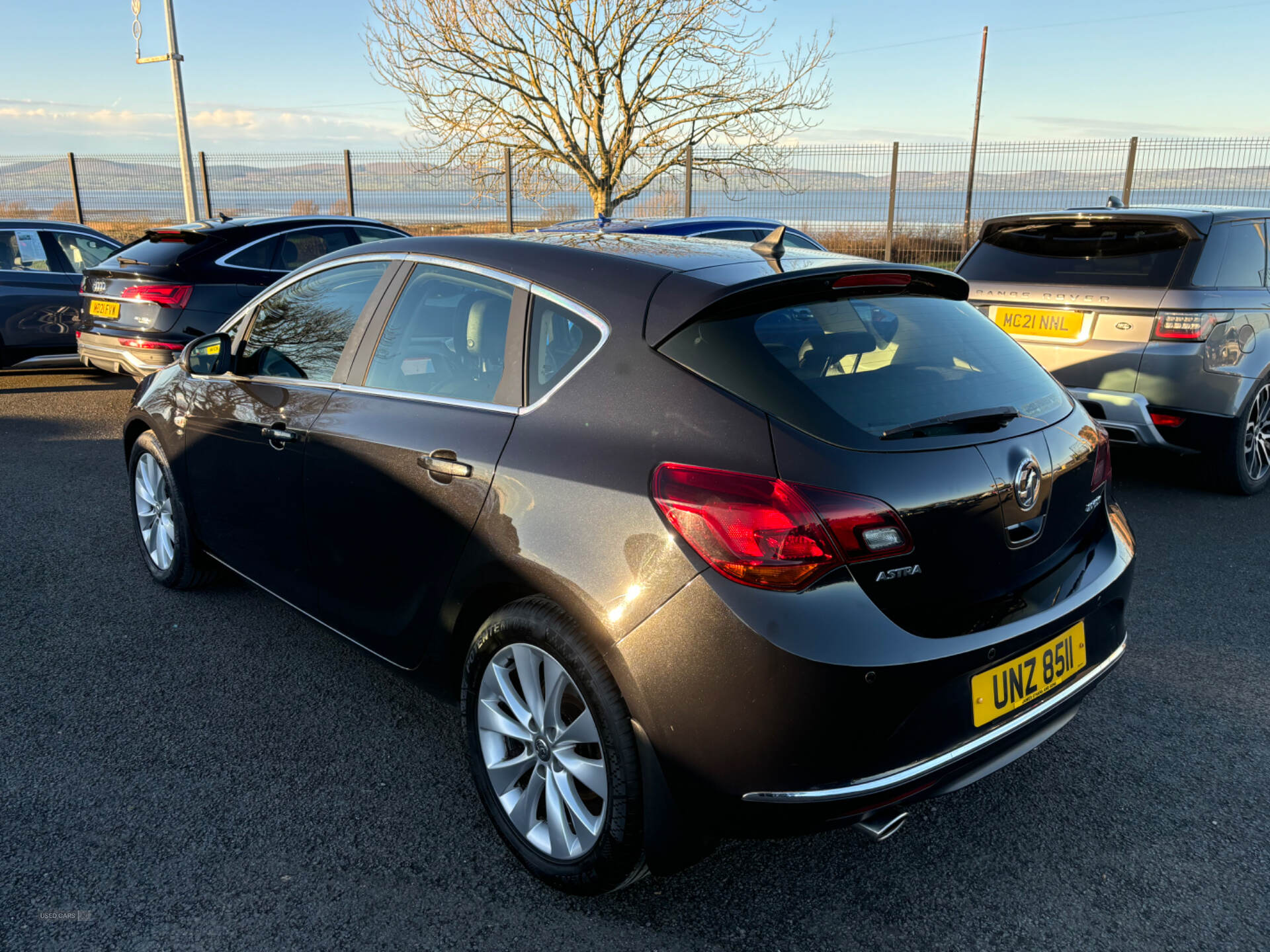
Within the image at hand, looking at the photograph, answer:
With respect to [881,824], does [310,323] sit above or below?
above

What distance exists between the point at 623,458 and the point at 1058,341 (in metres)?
4.46

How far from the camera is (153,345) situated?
7.29 meters

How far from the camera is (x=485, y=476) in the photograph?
Answer: 7.81 feet

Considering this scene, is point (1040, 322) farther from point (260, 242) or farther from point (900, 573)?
point (260, 242)

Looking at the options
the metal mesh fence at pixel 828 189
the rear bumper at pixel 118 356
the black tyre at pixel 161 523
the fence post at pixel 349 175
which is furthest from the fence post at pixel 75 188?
the black tyre at pixel 161 523

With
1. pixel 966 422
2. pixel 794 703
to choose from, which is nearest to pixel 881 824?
pixel 794 703

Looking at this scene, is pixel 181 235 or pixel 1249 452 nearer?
pixel 1249 452

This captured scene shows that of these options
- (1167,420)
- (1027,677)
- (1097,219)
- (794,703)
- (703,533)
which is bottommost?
(1167,420)

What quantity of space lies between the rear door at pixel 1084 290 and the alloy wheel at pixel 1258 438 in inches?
37.5

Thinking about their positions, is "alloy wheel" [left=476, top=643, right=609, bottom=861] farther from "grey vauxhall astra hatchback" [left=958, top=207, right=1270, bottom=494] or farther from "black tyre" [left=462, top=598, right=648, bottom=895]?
"grey vauxhall astra hatchback" [left=958, top=207, right=1270, bottom=494]

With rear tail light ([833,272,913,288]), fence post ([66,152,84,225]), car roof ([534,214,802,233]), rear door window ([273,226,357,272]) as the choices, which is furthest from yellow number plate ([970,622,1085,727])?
fence post ([66,152,84,225])

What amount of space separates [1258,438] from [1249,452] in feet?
0.47

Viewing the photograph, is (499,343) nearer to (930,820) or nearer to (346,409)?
(346,409)

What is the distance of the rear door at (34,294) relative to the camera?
349 inches
